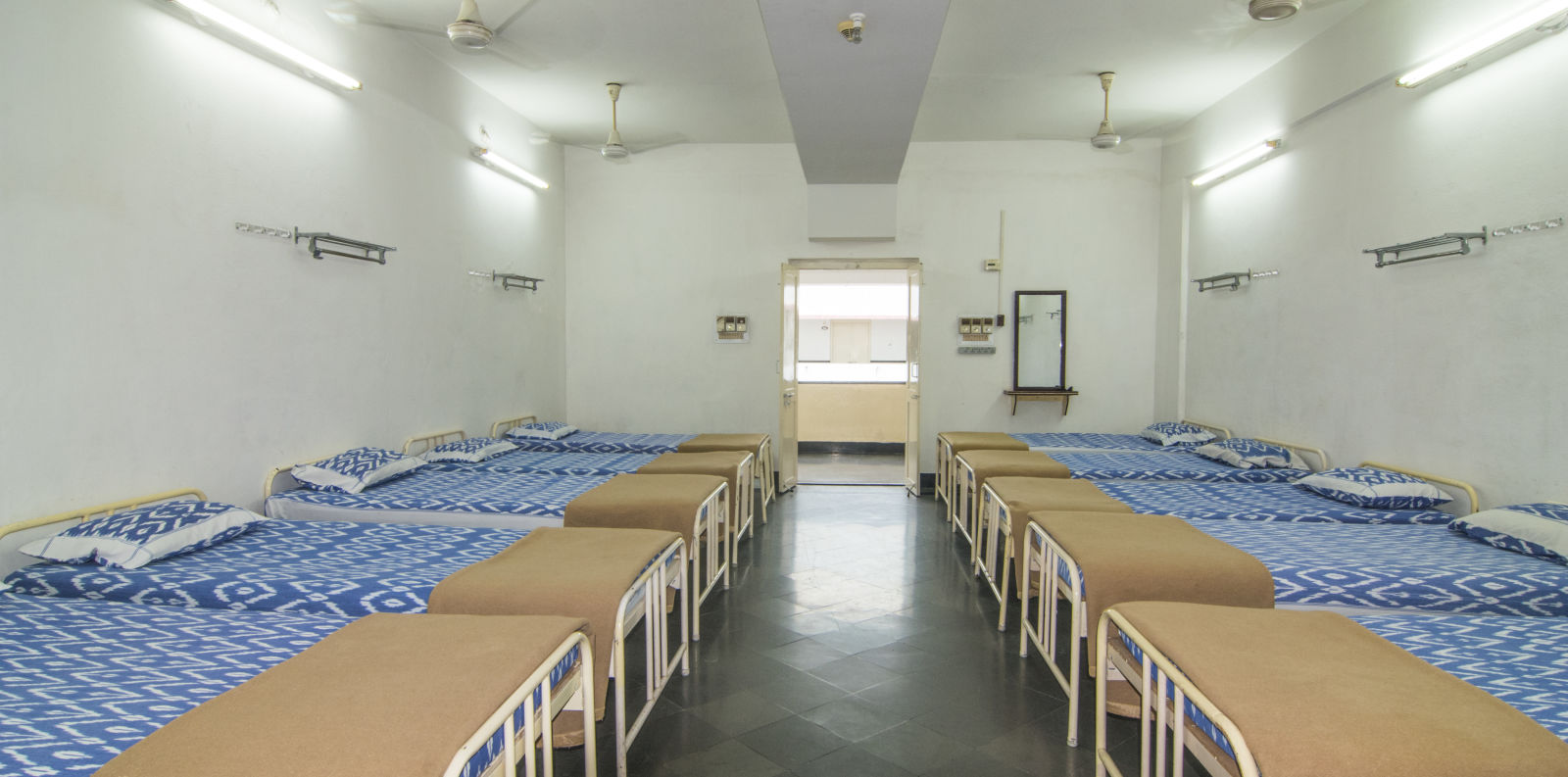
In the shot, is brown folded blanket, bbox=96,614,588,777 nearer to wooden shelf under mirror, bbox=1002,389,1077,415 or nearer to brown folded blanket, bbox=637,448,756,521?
brown folded blanket, bbox=637,448,756,521

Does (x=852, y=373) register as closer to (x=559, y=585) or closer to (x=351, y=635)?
(x=559, y=585)

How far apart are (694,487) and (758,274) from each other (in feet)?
13.6

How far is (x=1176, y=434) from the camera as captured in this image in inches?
255

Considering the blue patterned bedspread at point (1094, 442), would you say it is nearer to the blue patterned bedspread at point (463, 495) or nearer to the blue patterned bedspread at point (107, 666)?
the blue patterned bedspread at point (463, 495)

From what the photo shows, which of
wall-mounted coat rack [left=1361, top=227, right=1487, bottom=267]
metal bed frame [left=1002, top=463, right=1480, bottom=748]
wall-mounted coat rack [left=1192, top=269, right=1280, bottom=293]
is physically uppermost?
wall-mounted coat rack [left=1192, top=269, right=1280, bottom=293]

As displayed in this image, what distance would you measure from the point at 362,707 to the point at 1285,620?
2.50 m

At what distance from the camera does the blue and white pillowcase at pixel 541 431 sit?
21.1 feet

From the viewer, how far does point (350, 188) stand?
4586 millimetres

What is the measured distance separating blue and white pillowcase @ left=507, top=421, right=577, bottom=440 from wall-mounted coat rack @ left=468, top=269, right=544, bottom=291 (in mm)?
1304

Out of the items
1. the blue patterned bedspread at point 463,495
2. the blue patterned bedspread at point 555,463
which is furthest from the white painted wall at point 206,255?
the blue patterned bedspread at point 555,463

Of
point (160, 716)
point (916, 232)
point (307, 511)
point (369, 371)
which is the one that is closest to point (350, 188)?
point (369, 371)

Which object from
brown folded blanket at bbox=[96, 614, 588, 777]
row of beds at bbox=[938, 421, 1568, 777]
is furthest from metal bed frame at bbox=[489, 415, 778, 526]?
brown folded blanket at bbox=[96, 614, 588, 777]

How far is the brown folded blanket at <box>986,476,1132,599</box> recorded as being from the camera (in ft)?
12.4

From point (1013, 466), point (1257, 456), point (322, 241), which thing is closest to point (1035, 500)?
point (1013, 466)
